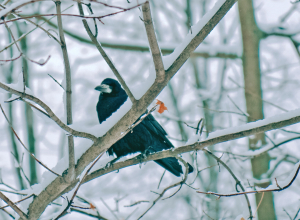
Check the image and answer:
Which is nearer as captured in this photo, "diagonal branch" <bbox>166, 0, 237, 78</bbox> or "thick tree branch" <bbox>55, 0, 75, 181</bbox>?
"thick tree branch" <bbox>55, 0, 75, 181</bbox>

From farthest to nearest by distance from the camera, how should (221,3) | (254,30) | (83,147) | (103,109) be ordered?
(254,30), (103,109), (83,147), (221,3)

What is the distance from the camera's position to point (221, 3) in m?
2.01

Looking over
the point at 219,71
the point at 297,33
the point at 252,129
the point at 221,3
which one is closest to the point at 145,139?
the point at 252,129

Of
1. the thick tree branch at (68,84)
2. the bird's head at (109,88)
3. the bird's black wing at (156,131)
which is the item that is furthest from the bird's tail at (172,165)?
the thick tree branch at (68,84)

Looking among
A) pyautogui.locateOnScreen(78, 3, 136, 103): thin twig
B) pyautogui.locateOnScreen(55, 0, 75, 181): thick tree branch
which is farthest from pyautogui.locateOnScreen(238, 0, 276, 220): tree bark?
pyautogui.locateOnScreen(55, 0, 75, 181): thick tree branch

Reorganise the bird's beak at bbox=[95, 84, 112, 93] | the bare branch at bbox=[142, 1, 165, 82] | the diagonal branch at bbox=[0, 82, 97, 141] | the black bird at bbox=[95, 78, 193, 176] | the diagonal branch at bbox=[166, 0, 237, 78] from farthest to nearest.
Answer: the bird's beak at bbox=[95, 84, 112, 93], the black bird at bbox=[95, 78, 193, 176], the diagonal branch at bbox=[166, 0, 237, 78], the bare branch at bbox=[142, 1, 165, 82], the diagonal branch at bbox=[0, 82, 97, 141]

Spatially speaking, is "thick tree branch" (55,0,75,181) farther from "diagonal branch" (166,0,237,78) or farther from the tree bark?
the tree bark

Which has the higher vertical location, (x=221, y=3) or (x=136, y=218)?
(x=221, y=3)

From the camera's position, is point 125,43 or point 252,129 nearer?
point 252,129

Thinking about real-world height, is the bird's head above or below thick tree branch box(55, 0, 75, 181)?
above

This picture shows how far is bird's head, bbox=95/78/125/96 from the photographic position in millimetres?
4609

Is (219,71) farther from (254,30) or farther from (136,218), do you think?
(136,218)

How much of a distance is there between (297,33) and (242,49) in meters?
0.87

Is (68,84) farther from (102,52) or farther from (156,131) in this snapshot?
(156,131)
